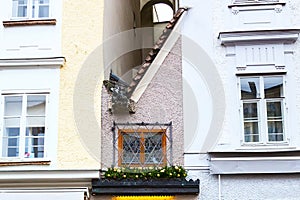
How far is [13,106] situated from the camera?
12.7 m

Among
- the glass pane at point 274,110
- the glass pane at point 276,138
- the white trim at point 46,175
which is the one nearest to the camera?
the white trim at point 46,175

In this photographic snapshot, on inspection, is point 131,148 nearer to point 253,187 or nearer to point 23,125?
point 23,125

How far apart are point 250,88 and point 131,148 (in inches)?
120

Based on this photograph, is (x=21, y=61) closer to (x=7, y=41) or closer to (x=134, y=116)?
(x=7, y=41)

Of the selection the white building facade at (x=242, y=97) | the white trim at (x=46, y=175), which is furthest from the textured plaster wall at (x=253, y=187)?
the white trim at (x=46, y=175)

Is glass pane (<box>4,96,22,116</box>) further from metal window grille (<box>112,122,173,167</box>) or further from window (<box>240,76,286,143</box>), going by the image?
window (<box>240,76,286,143</box>)

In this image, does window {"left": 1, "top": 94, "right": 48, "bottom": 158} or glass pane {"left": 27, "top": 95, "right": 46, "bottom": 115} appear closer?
window {"left": 1, "top": 94, "right": 48, "bottom": 158}

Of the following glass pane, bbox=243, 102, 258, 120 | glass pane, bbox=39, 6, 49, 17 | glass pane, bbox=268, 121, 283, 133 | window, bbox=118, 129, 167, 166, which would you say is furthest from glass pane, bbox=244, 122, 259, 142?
glass pane, bbox=39, 6, 49, 17

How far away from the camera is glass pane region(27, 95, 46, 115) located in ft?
41.4

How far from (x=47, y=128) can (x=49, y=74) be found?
1.24m

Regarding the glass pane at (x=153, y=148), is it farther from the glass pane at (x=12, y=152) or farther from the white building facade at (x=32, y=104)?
the glass pane at (x=12, y=152)

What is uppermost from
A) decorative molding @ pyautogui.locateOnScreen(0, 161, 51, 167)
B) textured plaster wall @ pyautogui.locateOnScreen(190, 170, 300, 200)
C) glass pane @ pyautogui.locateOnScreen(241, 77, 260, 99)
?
glass pane @ pyautogui.locateOnScreen(241, 77, 260, 99)

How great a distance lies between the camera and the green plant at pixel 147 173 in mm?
12344

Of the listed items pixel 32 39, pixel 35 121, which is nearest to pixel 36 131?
pixel 35 121
